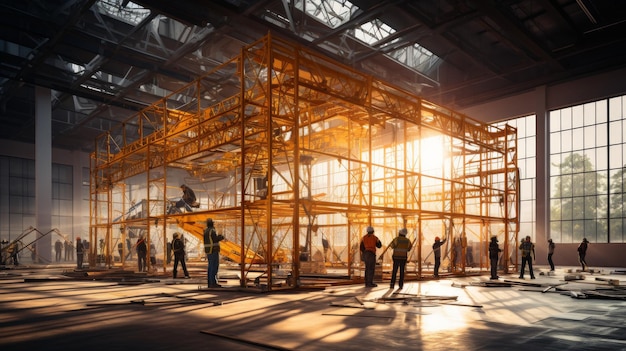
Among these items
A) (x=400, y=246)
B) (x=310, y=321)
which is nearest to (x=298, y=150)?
(x=400, y=246)

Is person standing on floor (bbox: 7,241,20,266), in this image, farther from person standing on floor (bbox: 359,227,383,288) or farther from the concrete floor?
person standing on floor (bbox: 359,227,383,288)

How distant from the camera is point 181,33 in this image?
29.2 meters

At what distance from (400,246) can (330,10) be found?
52.2 ft

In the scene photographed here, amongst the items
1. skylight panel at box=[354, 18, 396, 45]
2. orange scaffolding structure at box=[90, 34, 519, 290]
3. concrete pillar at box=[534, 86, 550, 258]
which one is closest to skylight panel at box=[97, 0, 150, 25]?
orange scaffolding structure at box=[90, 34, 519, 290]

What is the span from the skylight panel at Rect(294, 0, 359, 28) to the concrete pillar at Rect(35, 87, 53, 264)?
22206 millimetres

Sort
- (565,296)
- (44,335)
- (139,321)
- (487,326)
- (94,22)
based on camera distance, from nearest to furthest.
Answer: (44,335) < (487,326) < (139,321) < (565,296) < (94,22)

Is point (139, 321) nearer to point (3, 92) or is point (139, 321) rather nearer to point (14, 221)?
point (3, 92)

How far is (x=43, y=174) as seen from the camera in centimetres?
3631

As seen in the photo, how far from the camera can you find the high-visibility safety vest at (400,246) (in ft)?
49.4

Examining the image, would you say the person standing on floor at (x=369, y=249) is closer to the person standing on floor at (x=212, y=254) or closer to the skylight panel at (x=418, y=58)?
the person standing on floor at (x=212, y=254)

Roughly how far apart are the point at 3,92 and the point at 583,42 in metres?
40.5

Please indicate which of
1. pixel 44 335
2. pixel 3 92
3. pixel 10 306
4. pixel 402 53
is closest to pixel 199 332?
pixel 44 335

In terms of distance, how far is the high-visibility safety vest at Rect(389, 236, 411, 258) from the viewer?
49.4ft

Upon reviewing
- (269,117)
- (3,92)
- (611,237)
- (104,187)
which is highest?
(3,92)
